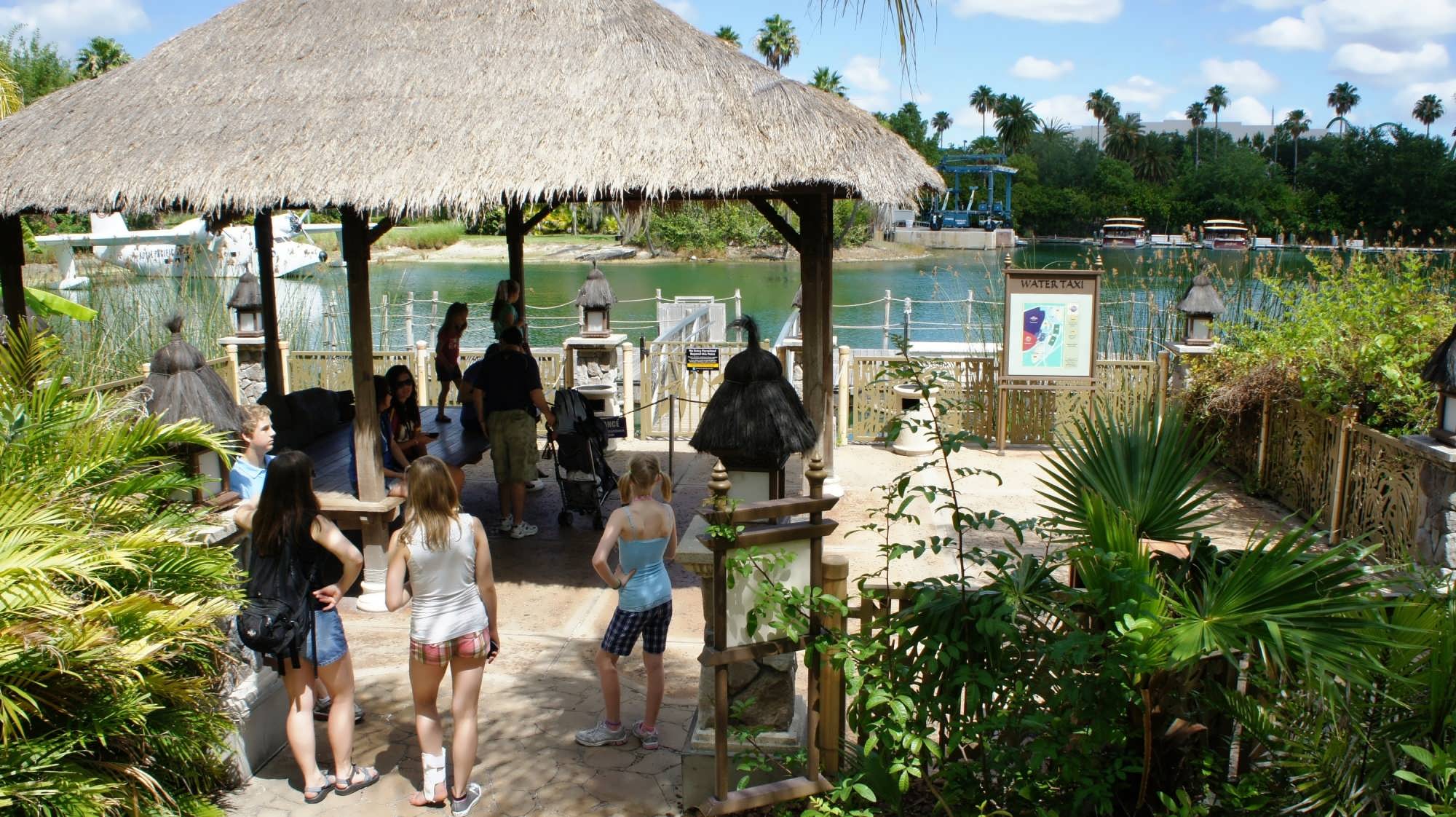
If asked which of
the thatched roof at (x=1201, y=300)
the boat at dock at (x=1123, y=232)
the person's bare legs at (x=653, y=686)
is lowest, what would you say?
the person's bare legs at (x=653, y=686)

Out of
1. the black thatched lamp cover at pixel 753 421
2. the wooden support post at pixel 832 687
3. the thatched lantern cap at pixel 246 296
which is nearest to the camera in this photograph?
the wooden support post at pixel 832 687

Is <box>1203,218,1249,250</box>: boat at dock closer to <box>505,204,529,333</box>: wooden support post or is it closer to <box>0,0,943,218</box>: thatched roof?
<box>505,204,529,333</box>: wooden support post

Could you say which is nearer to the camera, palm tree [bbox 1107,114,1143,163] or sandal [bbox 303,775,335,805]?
sandal [bbox 303,775,335,805]

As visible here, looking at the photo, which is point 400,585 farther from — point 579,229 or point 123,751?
point 579,229

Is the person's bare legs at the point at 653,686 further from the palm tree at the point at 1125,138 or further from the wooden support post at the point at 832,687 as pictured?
the palm tree at the point at 1125,138

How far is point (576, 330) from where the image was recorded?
74.3 ft

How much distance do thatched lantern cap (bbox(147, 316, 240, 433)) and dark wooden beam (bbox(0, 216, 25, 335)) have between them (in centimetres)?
294

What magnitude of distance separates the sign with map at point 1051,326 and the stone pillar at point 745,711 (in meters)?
7.54

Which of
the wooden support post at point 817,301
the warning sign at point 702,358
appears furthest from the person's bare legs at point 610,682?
the warning sign at point 702,358

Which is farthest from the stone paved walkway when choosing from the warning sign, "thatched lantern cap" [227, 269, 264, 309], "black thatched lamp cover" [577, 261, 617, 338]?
"thatched lantern cap" [227, 269, 264, 309]

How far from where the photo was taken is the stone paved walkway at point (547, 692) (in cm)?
442

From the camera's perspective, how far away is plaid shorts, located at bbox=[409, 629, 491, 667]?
13.8ft

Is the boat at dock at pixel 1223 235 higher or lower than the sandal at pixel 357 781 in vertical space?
higher

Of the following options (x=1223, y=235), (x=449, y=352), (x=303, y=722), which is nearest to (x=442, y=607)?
(x=303, y=722)
